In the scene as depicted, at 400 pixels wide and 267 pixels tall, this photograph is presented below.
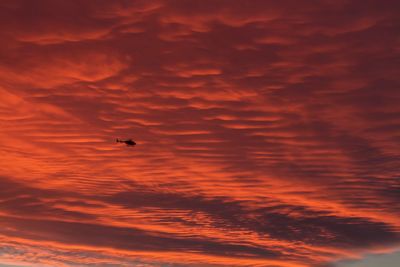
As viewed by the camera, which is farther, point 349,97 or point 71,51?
point 349,97

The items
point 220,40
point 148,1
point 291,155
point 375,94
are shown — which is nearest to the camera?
point 148,1

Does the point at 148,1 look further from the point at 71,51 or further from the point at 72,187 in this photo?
the point at 72,187

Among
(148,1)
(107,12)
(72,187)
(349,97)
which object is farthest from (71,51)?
(72,187)

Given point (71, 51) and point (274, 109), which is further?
point (274, 109)

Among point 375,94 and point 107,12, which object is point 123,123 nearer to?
point 107,12

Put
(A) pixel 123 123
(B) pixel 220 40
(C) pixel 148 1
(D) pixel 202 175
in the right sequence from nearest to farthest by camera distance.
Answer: (C) pixel 148 1 → (B) pixel 220 40 → (A) pixel 123 123 → (D) pixel 202 175

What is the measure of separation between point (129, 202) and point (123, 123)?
417 centimetres

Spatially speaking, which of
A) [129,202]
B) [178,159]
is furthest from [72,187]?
[178,159]

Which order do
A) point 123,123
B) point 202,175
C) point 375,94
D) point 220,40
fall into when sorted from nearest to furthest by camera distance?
point 220,40 < point 375,94 < point 123,123 < point 202,175

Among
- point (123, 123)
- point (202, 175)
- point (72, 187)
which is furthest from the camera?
point (72, 187)

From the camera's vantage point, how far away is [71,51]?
26.4ft

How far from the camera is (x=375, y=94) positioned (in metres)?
8.89

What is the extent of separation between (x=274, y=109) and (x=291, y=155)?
1816mm

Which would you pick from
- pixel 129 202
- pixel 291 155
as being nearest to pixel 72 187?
pixel 129 202
